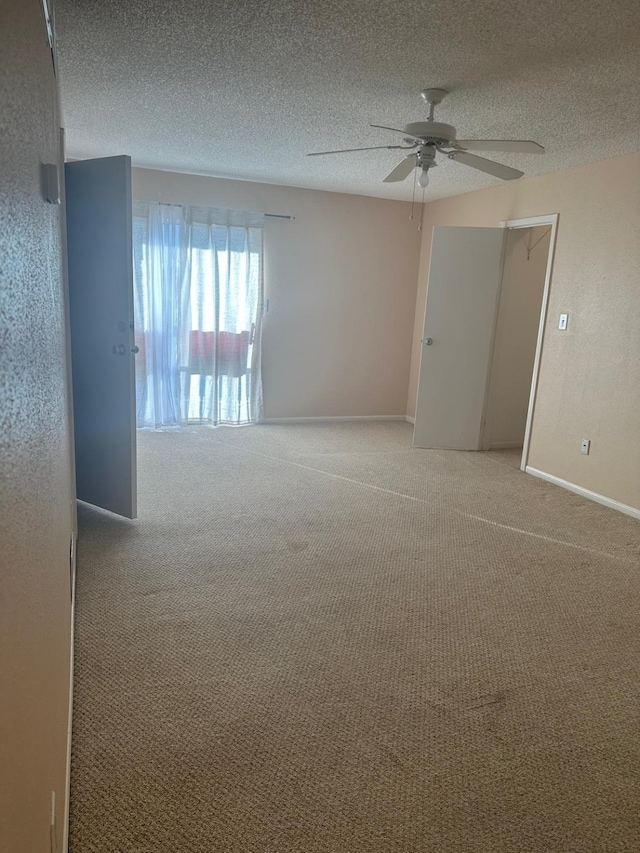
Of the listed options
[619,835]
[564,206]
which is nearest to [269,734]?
[619,835]

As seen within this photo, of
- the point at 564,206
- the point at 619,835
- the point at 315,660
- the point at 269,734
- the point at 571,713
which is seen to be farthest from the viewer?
the point at 564,206

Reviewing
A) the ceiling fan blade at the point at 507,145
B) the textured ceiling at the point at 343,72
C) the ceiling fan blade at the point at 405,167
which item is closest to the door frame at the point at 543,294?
the textured ceiling at the point at 343,72

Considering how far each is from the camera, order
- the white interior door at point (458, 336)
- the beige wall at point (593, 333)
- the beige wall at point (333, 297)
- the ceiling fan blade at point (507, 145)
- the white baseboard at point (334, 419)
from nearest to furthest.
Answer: the ceiling fan blade at point (507, 145), the beige wall at point (593, 333), the white interior door at point (458, 336), the beige wall at point (333, 297), the white baseboard at point (334, 419)

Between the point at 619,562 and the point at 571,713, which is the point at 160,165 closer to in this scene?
the point at 619,562

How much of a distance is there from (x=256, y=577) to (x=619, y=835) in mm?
1758

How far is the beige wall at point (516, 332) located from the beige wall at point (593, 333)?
19.2 inches

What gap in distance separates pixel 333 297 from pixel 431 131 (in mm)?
3352

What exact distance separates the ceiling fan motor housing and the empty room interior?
0.05ft

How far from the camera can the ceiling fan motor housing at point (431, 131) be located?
2.94 m

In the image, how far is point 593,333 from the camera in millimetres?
4383

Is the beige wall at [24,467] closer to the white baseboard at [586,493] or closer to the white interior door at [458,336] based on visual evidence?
the white baseboard at [586,493]

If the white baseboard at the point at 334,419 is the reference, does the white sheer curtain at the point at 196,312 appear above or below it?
above

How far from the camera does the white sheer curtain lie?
17.7 feet

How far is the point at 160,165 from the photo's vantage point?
518 cm
